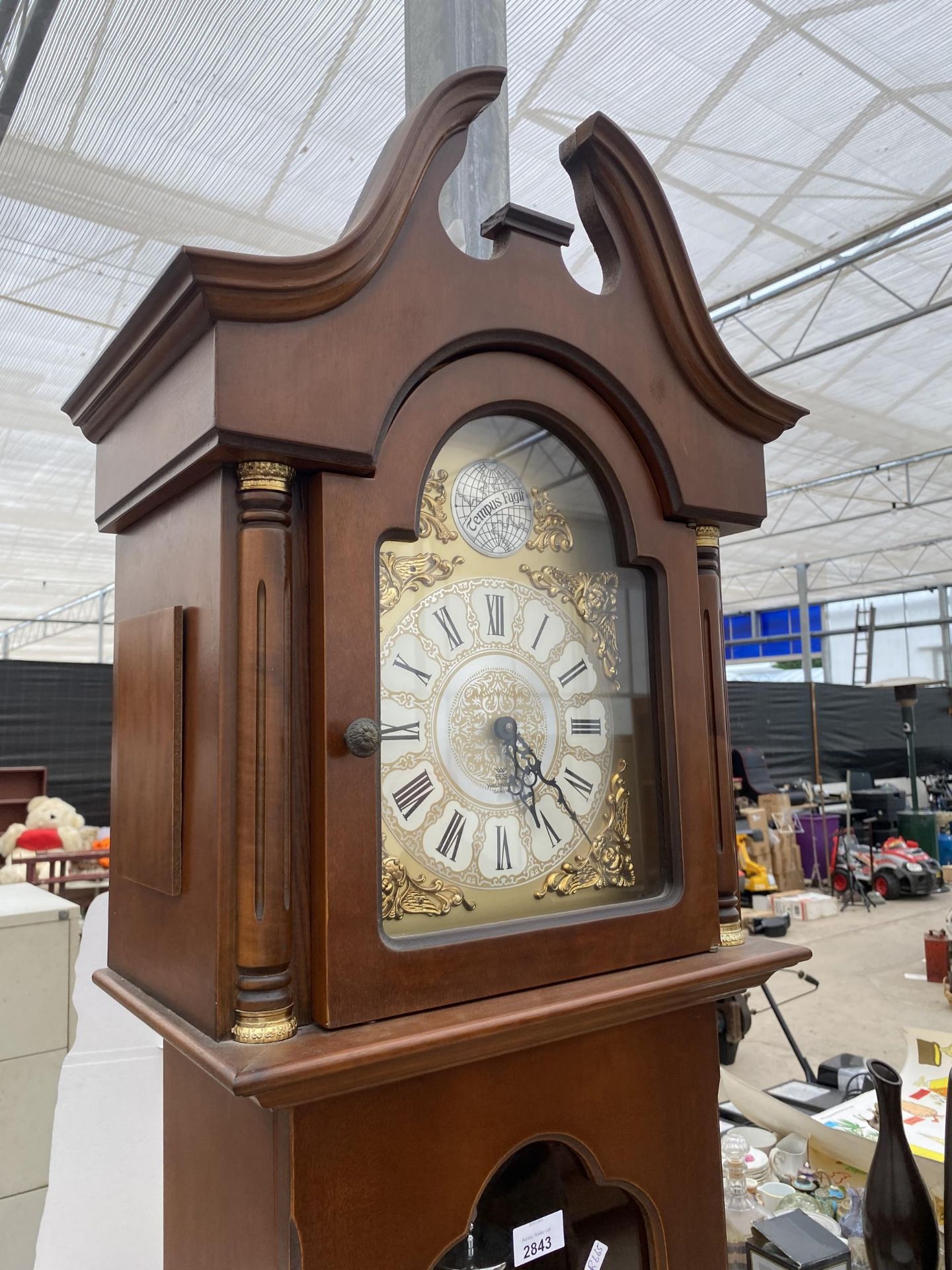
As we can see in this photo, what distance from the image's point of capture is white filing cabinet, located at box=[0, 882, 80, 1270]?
1.73 meters

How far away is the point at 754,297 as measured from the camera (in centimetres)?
558

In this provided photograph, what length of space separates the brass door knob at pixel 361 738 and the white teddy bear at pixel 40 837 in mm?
4027

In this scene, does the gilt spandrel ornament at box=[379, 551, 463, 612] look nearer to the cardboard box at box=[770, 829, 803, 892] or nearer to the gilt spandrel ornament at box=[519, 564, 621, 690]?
the gilt spandrel ornament at box=[519, 564, 621, 690]

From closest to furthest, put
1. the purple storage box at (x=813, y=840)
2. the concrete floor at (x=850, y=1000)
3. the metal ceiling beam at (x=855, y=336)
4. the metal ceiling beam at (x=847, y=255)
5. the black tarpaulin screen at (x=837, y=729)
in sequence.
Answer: the concrete floor at (x=850, y=1000) → the metal ceiling beam at (x=847, y=255) → the metal ceiling beam at (x=855, y=336) → the purple storage box at (x=813, y=840) → the black tarpaulin screen at (x=837, y=729)

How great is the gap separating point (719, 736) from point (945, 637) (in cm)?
1565

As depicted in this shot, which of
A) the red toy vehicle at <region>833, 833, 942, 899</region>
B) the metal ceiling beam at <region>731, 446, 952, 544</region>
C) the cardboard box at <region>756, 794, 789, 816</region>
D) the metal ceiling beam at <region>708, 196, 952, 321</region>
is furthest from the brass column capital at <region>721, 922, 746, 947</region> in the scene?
the metal ceiling beam at <region>731, 446, 952, 544</region>

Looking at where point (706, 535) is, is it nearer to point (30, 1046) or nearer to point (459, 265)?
point (459, 265)

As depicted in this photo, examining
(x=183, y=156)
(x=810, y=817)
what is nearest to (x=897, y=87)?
(x=183, y=156)

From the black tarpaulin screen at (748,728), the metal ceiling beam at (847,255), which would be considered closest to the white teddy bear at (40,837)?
the black tarpaulin screen at (748,728)

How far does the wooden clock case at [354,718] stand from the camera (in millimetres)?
560

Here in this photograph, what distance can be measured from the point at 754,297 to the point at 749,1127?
4994mm

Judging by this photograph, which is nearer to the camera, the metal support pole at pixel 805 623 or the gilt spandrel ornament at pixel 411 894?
the gilt spandrel ornament at pixel 411 894

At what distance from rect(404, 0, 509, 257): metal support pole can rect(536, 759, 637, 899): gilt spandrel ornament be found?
1.73 ft

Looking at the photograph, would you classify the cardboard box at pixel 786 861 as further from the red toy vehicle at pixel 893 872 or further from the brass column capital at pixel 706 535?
the brass column capital at pixel 706 535
